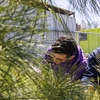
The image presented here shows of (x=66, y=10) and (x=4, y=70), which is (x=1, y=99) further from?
(x=66, y=10)

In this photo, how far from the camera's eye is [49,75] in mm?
421

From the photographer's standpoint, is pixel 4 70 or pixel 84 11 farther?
pixel 84 11

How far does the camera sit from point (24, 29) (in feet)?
1.16

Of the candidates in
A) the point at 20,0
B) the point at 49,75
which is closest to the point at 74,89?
the point at 49,75

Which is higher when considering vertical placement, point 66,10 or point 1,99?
point 66,10

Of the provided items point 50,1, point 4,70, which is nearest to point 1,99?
point 4,70

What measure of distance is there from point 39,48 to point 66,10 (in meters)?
0.09

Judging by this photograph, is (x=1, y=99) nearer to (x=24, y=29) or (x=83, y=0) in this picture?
(x=24, y=29)

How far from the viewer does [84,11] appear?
0.45 meters

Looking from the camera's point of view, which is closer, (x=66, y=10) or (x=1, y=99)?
(x=1, y=99)

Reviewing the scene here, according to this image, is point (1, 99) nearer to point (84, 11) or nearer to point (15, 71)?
point (15, 71)

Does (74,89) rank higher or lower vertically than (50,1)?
lower

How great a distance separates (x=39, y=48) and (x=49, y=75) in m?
0.06

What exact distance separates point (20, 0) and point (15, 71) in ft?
0.30
